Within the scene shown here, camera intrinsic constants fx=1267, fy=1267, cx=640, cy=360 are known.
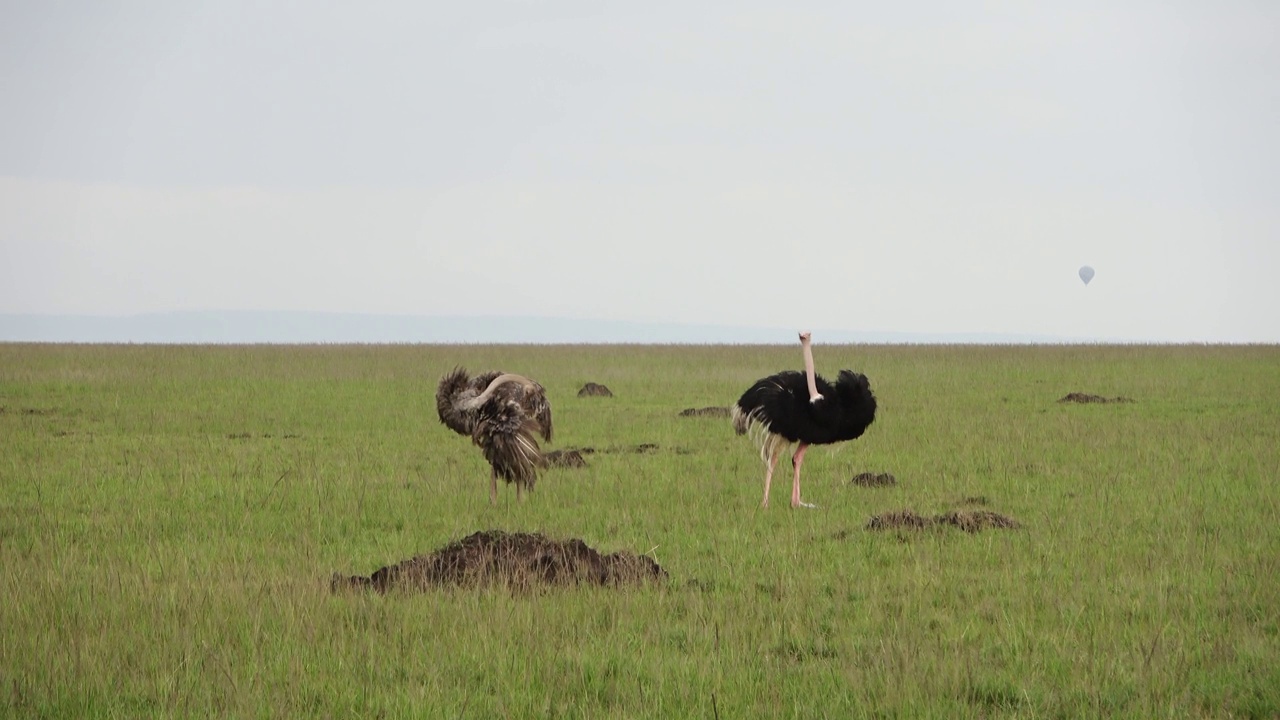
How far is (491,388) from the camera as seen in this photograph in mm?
13484

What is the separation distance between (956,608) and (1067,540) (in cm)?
288

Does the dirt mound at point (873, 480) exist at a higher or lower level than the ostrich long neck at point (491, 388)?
lower

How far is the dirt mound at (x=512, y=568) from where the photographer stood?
8.98 metres

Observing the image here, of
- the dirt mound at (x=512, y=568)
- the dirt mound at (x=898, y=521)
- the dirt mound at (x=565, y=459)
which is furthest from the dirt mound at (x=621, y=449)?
the dirt mound at (x=512, y=568)

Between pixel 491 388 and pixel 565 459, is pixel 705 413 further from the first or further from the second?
pixel 491 388

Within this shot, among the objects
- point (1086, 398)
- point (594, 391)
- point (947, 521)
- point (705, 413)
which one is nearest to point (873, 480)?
point (947, 521)

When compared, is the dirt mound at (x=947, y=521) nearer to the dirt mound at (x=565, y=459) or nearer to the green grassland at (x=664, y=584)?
the green grassland at (x=664, y=584)

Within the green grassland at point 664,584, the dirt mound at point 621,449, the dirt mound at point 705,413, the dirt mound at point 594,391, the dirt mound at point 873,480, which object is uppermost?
the dirt mound at point 594,391

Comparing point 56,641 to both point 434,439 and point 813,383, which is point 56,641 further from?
point 434,439

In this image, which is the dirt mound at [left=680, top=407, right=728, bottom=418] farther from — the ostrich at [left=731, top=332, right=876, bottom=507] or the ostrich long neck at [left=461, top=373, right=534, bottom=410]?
the ostrich at [left=731, top=332, right=876, bottom=507]

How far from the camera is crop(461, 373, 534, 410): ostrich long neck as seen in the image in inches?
531

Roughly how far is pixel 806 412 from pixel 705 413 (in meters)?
11.0

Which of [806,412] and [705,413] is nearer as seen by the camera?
[806,412]

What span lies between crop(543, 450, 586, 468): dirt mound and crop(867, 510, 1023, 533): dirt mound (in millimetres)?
5335
